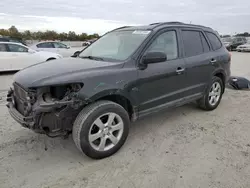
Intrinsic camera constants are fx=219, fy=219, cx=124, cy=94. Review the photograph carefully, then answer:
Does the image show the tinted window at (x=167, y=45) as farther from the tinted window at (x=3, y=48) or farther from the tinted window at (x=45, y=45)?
the tinted window at (x=45, y=45)

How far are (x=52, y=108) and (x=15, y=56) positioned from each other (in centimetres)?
819

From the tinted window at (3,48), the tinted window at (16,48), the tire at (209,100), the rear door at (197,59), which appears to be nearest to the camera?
the rear door at (197,59)

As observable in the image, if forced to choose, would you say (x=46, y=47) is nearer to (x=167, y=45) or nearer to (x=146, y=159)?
(x=167, y=45)

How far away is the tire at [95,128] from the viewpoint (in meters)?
2.65

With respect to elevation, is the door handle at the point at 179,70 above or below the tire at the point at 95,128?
above

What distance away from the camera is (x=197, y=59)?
4066 millimetres

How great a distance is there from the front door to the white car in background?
787cm

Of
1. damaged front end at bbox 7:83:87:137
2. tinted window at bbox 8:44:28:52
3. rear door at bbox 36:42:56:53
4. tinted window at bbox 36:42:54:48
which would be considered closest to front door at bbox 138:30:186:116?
damaged front end at bbox 7:83:87:137

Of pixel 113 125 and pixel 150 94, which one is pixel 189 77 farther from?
pixel 113 125

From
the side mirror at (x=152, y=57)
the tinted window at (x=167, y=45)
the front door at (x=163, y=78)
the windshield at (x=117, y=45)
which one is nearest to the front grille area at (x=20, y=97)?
the windshield at (x=117, y=45)

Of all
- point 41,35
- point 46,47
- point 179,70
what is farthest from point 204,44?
point 41,35

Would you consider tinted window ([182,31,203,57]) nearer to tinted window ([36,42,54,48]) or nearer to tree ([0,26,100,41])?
tinted window ([36,42,54,48])

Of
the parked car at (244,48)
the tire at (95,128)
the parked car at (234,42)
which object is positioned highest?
the parked car at (234,42)

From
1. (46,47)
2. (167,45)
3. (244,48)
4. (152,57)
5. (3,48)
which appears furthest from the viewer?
(244,48)
